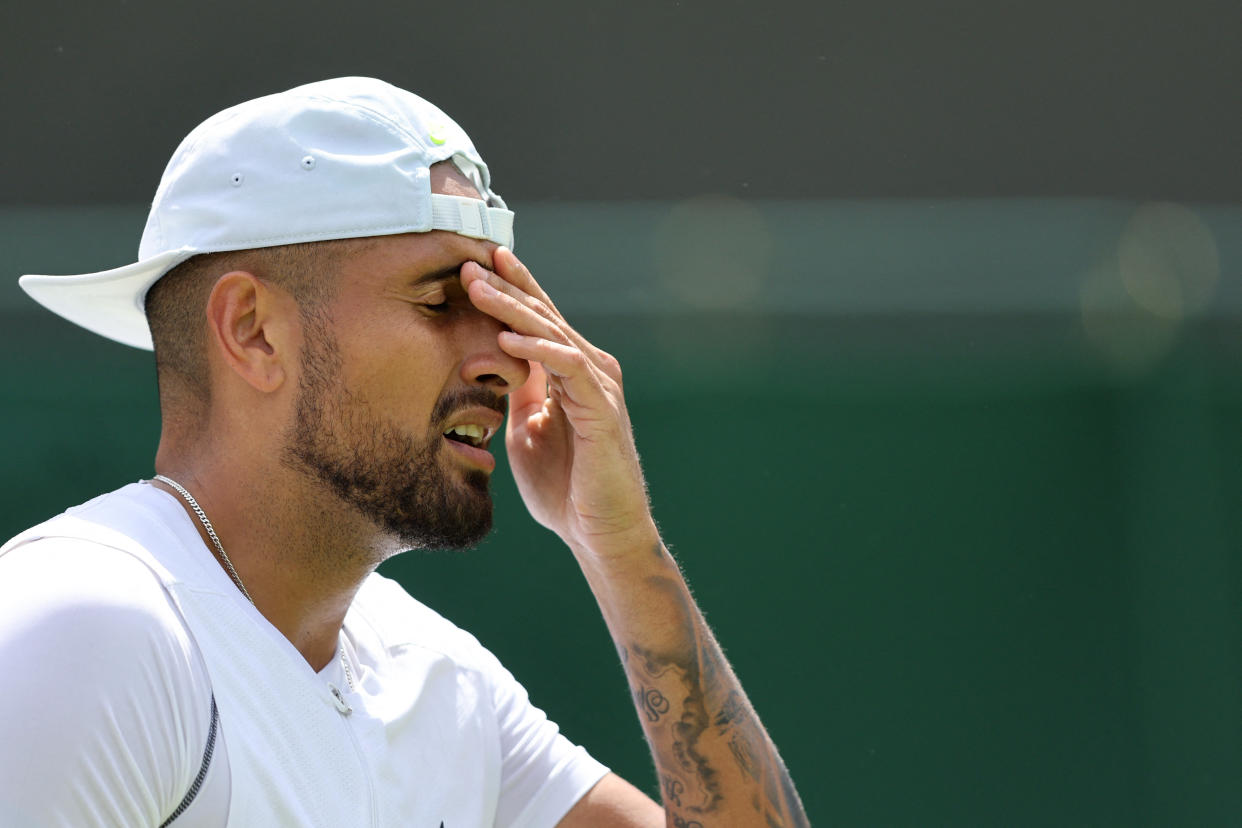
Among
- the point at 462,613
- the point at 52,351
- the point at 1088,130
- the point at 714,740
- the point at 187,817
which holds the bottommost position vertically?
the point at 462,613

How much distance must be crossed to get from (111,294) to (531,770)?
1072 millimetres

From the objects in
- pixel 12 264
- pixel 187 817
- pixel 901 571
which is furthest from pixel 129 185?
pixel 187 817

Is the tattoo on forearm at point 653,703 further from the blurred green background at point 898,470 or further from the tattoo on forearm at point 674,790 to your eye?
the blurred green background at point 898,470

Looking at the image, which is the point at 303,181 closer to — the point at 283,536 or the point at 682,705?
the point at 283,536

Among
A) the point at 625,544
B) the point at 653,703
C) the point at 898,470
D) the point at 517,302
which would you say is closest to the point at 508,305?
the point at 517,302

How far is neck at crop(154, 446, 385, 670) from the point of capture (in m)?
2.02

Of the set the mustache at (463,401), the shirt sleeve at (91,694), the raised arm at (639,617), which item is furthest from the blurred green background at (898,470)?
the shirt sleeve at (91,694)

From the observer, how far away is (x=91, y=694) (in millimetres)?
1545

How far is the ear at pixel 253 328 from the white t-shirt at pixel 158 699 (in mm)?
238

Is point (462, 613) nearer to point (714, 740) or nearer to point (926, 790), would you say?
point (926, 790)

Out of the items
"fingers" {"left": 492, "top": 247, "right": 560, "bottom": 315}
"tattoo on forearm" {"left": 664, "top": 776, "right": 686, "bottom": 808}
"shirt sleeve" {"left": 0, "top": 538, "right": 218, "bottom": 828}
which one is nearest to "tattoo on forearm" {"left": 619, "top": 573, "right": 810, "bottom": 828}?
"tattoo on forearm" {"left": 664, "top": 776, "right": 686, "bottom": 808}

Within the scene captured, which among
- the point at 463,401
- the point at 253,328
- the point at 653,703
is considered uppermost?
the point at 253,328

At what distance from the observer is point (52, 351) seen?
175 inches

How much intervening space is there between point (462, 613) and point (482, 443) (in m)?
2.17
